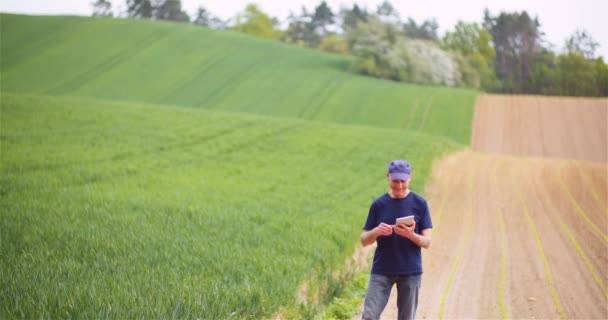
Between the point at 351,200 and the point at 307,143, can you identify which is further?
the point at 307,143

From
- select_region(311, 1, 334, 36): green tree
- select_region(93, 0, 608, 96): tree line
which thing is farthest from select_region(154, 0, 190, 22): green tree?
select_region(93, 0, 608, 96): tree line

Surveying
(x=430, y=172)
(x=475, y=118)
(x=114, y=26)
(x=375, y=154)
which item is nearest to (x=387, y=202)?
(x=430, y=172)

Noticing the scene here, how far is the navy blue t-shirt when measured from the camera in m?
5.24

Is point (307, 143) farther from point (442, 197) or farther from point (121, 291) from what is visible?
point (121, 291)

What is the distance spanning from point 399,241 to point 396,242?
0.03m

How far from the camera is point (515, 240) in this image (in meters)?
12.5

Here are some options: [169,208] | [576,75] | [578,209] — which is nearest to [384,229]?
[169,208]

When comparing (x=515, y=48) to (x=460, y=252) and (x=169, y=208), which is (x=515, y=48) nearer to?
(x=460, y=252)

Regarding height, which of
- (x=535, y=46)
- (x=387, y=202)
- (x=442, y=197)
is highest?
(x=535, y=46)

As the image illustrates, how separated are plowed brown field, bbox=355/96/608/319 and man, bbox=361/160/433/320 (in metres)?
2.71

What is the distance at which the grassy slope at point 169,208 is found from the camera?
6.63 meters

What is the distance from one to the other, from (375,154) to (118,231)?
50.1 ft

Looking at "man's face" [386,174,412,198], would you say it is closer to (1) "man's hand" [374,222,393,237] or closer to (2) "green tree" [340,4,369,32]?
(1) "man's hand" [374,222,393,237]

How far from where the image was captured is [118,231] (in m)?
9.80
